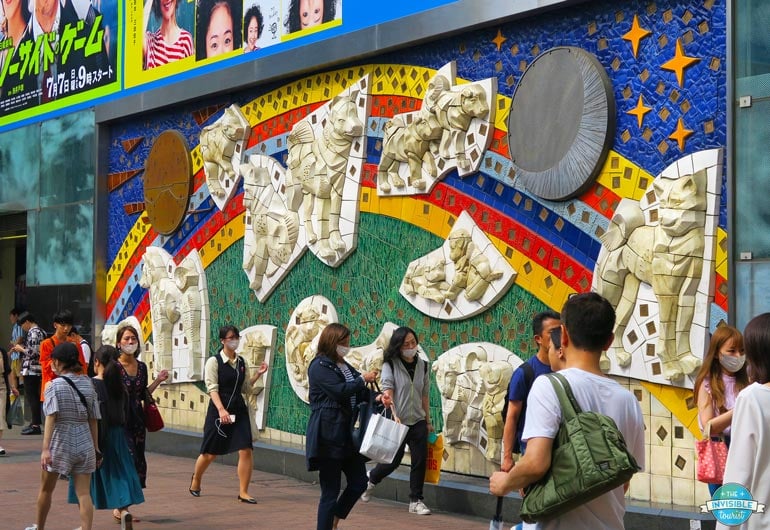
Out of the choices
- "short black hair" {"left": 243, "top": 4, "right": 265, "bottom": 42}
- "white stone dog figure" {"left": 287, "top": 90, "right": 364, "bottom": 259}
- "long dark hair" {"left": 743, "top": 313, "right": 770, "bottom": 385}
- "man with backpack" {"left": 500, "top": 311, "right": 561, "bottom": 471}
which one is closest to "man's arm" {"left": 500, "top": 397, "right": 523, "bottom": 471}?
"man with backpack" {"left": 500, "top": 311, "right": 561, "bottom": 471}

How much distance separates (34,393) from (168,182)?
13.4 ft

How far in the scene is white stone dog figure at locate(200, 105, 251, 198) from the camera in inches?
585

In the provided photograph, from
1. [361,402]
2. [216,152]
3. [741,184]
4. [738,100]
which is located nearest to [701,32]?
[738,100]

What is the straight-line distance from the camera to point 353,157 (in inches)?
508

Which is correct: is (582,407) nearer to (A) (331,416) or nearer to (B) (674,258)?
(A) (331,416)

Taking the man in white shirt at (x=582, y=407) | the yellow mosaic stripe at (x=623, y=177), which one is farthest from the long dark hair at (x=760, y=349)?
the yellow mosaic stripe at (x=623, y=177)

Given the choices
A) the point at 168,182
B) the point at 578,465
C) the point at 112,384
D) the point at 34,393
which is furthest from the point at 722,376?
the point at 34,393

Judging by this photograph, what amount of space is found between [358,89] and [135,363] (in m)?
4.32

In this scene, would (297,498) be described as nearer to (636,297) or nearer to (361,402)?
(361,402)

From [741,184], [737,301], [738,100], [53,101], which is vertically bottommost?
[737,301]

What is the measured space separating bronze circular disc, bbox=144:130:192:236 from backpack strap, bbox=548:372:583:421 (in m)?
12.1

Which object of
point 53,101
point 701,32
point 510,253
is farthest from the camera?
point 53,101

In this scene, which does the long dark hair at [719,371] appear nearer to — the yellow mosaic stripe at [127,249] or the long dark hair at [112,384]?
the long dark hair at [112,384]

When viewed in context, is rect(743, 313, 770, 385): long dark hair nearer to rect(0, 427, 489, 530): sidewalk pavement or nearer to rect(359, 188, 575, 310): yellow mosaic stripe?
rect(359, 188, 575, 310): yellow mosaic stripe
